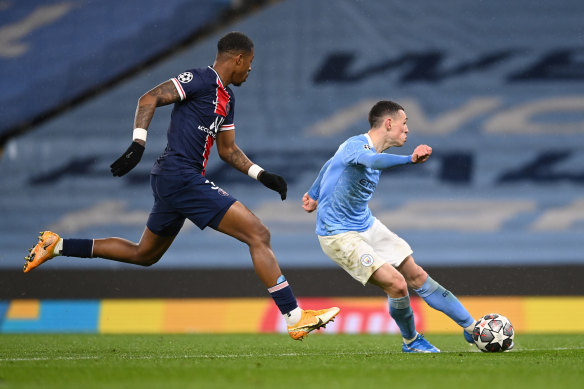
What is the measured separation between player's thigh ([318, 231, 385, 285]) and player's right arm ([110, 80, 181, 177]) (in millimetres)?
1509

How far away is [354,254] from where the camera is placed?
615 cm

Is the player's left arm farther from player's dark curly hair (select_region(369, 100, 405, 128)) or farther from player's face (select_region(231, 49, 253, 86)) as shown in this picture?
player's dark curly hair (select_region(369, 100, 405, 128))

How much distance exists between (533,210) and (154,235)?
7112 mm

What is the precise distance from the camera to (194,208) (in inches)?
233

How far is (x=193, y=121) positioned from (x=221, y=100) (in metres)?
0.26

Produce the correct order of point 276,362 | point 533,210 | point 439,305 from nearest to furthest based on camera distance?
point 276,362 → point 439,305 → point 533,210

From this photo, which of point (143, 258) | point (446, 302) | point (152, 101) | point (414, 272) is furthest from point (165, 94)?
point (446, 302)

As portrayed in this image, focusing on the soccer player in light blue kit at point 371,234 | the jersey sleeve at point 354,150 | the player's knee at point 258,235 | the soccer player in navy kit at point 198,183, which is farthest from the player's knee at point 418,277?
the player's knee at point 258,235

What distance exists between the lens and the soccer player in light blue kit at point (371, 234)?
614cm

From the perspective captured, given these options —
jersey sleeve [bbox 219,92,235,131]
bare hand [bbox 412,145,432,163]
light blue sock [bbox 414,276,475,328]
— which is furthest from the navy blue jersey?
light blue sock [bbox 414,276,475,328]

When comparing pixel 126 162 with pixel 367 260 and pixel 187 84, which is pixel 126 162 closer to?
pixel 187 84

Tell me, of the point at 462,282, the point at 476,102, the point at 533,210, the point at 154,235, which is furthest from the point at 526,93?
the point at 154,235

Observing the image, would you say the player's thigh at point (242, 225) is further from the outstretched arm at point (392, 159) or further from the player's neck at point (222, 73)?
the player's neck at point (222, 73)

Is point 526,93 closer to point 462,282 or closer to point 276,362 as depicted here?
point 462,282
